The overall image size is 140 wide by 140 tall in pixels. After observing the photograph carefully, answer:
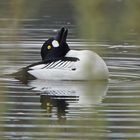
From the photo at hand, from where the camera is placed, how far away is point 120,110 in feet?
28.1

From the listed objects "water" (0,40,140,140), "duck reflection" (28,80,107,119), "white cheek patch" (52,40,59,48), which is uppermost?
"white cheek patch" (52,40,59,48)

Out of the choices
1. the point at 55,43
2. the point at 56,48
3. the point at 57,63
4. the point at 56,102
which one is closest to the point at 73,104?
the point at 56,102

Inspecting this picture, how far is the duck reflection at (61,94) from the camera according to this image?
886 cm

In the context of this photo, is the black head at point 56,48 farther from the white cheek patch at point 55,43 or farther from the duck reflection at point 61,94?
the duck reflection at point 61,94

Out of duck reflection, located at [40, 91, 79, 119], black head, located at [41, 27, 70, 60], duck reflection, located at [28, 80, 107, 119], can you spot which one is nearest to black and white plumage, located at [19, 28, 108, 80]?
black head, located at [41, 27, 70, 60]

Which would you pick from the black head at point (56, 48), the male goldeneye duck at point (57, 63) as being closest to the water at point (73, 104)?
the male goldeneye duck at point (57, 63)

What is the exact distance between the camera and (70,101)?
31.4 ft

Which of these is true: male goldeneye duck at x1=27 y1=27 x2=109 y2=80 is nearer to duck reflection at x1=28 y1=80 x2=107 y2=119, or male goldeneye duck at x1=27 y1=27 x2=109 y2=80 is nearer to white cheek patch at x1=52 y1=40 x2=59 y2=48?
white cheek patch at x1=52 y1=40 x2=59 y2=48

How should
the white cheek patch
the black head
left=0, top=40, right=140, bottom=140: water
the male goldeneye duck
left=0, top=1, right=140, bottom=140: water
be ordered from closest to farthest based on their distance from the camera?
left=0, top=1, right=140, bottom=140: water
left=0, top=40, right=140, bottom=140: water
the male goldeneye duck
the black head
the white cheek patch

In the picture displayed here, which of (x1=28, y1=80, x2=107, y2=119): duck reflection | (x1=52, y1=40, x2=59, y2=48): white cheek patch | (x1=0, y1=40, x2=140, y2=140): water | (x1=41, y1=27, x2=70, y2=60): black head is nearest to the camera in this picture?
(x1=0, y1=40, x2=140, y2=140): water

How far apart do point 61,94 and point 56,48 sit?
192 centimetres

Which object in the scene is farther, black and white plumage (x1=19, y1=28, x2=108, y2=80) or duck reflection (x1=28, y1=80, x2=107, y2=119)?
black and white plumage (x1=19, y1=28, x2=108, y2=80)

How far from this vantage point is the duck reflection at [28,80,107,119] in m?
8.86

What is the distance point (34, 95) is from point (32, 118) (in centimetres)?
205
